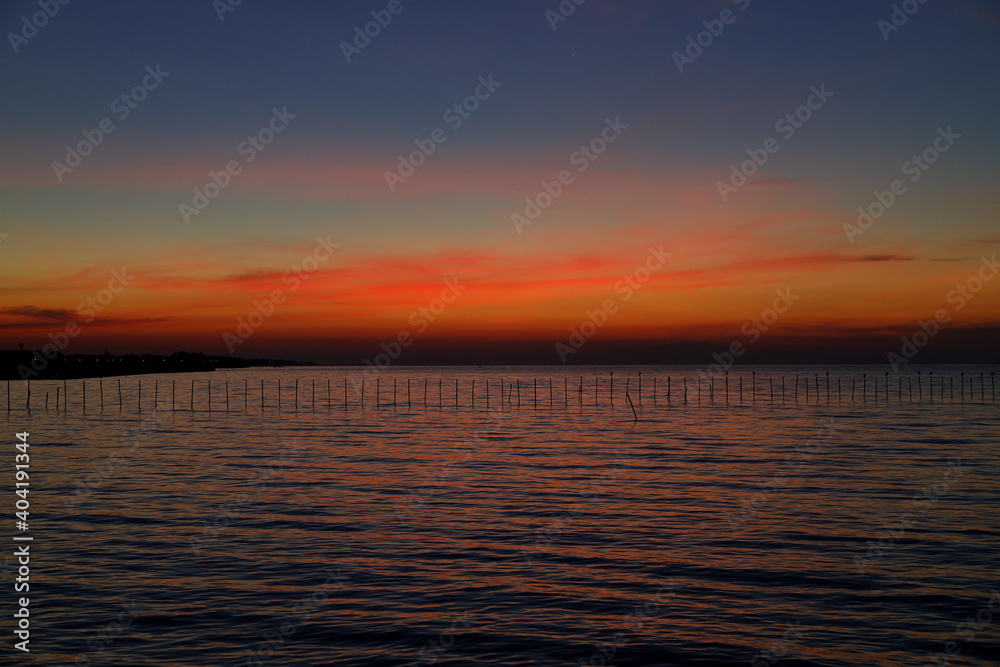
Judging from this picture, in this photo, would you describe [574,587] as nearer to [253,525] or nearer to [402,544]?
[402,544]

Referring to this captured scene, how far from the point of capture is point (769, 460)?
48031 millimetres

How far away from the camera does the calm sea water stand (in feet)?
52.9

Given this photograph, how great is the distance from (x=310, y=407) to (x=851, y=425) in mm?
68363

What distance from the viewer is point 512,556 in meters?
23.2

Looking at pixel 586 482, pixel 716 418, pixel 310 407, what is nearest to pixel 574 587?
pixel 586 482

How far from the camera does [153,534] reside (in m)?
26.0

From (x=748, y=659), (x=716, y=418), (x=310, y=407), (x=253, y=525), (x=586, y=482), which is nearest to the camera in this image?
(x=748, y=659)

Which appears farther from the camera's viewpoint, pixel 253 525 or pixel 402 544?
pixel 253 525

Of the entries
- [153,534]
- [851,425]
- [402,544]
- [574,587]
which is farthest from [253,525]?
[851,425]

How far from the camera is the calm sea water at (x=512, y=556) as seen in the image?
52.9 feet

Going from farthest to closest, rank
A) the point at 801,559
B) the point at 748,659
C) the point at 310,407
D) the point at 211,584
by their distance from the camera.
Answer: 1. the point at 310,407
2. the point at 801,559
3. the point at 211,584
4. the point at 748,659

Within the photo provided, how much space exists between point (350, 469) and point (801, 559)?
1063 inches

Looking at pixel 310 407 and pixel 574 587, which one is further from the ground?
pixel 310 407

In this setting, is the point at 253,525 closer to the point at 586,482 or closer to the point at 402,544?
the point at 402,544
